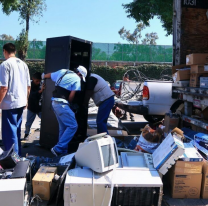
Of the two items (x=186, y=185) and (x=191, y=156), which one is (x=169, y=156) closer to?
(x=191, y=156)

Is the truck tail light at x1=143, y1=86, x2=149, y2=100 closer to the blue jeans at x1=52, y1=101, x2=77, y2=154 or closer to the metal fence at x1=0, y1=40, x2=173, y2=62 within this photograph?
the blue jeans at x1=52, y1=101, x2=77, y2=154

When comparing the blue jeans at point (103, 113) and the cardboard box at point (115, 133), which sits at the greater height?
the blue jeans at point (103, 113)

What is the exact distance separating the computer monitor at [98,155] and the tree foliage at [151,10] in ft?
35.7

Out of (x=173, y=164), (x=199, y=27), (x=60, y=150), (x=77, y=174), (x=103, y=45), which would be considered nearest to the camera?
(x=77, y=174)

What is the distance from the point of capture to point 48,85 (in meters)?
5.32

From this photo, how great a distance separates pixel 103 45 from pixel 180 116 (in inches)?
946

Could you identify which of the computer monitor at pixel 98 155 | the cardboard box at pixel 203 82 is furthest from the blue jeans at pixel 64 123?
the cardboard box at pixel 203 82

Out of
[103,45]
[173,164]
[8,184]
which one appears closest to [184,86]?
[173,164]

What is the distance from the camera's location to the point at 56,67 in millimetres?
5219

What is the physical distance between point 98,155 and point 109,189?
1.37ft

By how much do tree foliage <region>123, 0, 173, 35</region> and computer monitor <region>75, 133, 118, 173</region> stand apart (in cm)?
1089

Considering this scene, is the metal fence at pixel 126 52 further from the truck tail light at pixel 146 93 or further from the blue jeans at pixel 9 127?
the blue jeans at pixel 9 127

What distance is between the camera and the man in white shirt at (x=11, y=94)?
4320mm

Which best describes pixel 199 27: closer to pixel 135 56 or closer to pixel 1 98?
pixel 1 98
